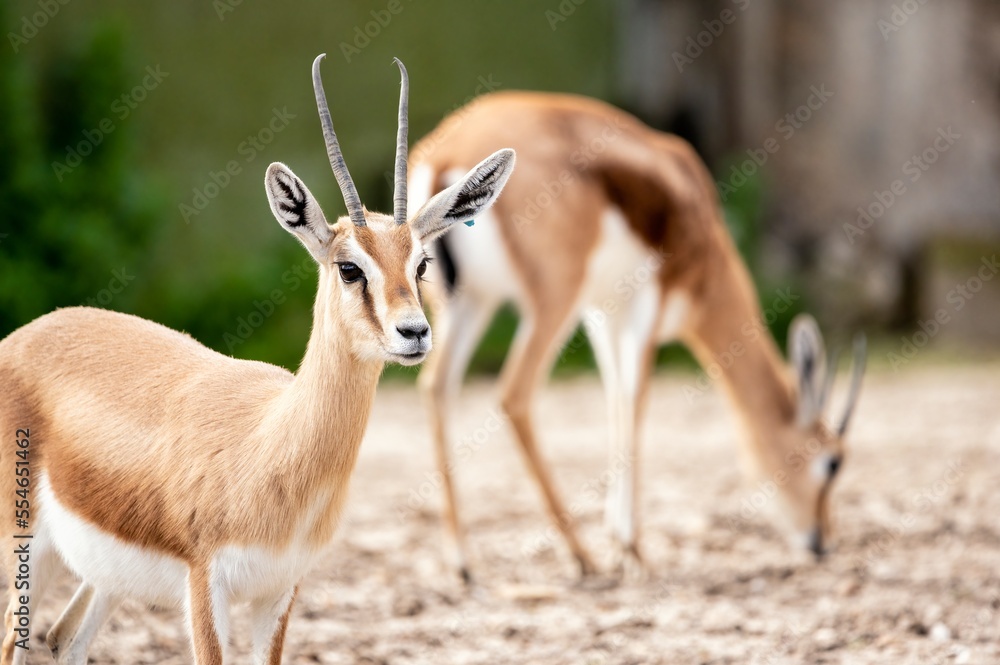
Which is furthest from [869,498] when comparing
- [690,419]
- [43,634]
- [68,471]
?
[68,471]

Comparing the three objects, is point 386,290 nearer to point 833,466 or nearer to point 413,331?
point 413,331

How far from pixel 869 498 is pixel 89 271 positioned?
506 cm

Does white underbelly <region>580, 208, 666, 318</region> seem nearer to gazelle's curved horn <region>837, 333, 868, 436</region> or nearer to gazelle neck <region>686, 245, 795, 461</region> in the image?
gazelle neck <region>686, 245, 795, 461</region>

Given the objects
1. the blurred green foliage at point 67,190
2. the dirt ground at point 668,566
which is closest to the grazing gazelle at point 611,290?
the dirt ground at point 668,566

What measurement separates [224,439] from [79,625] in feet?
2.74

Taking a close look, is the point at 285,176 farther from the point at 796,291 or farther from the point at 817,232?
the point at 817,232

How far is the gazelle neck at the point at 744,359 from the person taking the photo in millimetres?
6027

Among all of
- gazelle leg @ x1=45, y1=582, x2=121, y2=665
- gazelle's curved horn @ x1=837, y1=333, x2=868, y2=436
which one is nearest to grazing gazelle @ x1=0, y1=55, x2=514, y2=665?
gazelle leg @ x1=45, y1=582, x2=121, y2=665

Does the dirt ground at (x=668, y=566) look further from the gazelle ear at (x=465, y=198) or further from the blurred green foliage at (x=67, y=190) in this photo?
the blurred green foliage at (x=67, y=190)

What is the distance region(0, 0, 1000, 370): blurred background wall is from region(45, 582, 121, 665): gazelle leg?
4198 millimetres

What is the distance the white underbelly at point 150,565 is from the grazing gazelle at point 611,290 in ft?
8.10

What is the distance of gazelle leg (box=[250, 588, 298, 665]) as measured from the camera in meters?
3.02

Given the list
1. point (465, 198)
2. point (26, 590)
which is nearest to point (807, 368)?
point (465, 198)

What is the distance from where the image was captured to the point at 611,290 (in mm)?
5770
